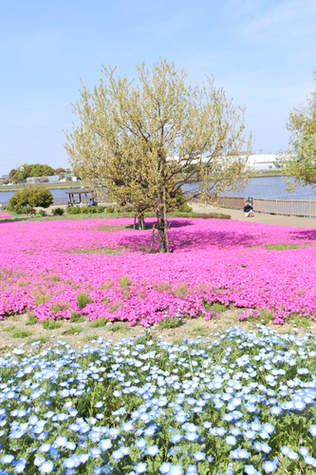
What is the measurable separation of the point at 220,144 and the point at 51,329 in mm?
11203

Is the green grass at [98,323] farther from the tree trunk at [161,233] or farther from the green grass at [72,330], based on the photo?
the tree trunk at [161,233]

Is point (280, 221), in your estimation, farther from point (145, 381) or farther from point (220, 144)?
point (145, 381)

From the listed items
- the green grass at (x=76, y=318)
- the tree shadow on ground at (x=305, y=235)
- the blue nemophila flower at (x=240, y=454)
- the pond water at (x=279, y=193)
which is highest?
the pond water at (x=279, y=193)

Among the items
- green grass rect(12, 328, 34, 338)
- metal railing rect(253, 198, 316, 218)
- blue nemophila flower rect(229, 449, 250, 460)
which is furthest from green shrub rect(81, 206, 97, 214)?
blue nemophila flower rect(229, 449, 250, 460)

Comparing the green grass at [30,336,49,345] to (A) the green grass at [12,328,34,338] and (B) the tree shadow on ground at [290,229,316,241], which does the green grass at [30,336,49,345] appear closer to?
(A) the green grass at [12,328,34,338]

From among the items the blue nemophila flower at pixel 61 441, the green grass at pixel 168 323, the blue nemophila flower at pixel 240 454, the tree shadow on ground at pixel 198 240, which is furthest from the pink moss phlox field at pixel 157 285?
the blue nemophila flower at pixel 240 454

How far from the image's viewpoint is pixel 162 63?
565 inches

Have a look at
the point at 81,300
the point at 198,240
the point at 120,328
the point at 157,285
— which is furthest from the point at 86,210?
the point at 120,328

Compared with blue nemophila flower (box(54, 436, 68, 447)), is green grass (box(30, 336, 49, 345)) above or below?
below

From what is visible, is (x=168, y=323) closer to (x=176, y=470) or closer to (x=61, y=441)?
(x=61, y=441)

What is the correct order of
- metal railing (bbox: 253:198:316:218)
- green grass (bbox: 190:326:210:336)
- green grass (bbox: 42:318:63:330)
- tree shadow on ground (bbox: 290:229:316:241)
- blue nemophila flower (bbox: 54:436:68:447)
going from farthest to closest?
metal railing (bbox: 253:198:316:218) < tree shadow on ground (bbox: 290:229:316:241) < green grass (bbox: 42:318:63:330) < green grass (bbox: 190:326:210:336) < blue nemophila flower (bbox: 54:436:68:447)

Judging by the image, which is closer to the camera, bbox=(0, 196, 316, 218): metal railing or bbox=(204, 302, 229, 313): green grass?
bbox=(204, 302, 229, 313): green grass

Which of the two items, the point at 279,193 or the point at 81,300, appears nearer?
the point at 81,300

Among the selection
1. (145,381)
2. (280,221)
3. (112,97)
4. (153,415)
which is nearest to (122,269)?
(145,381)
